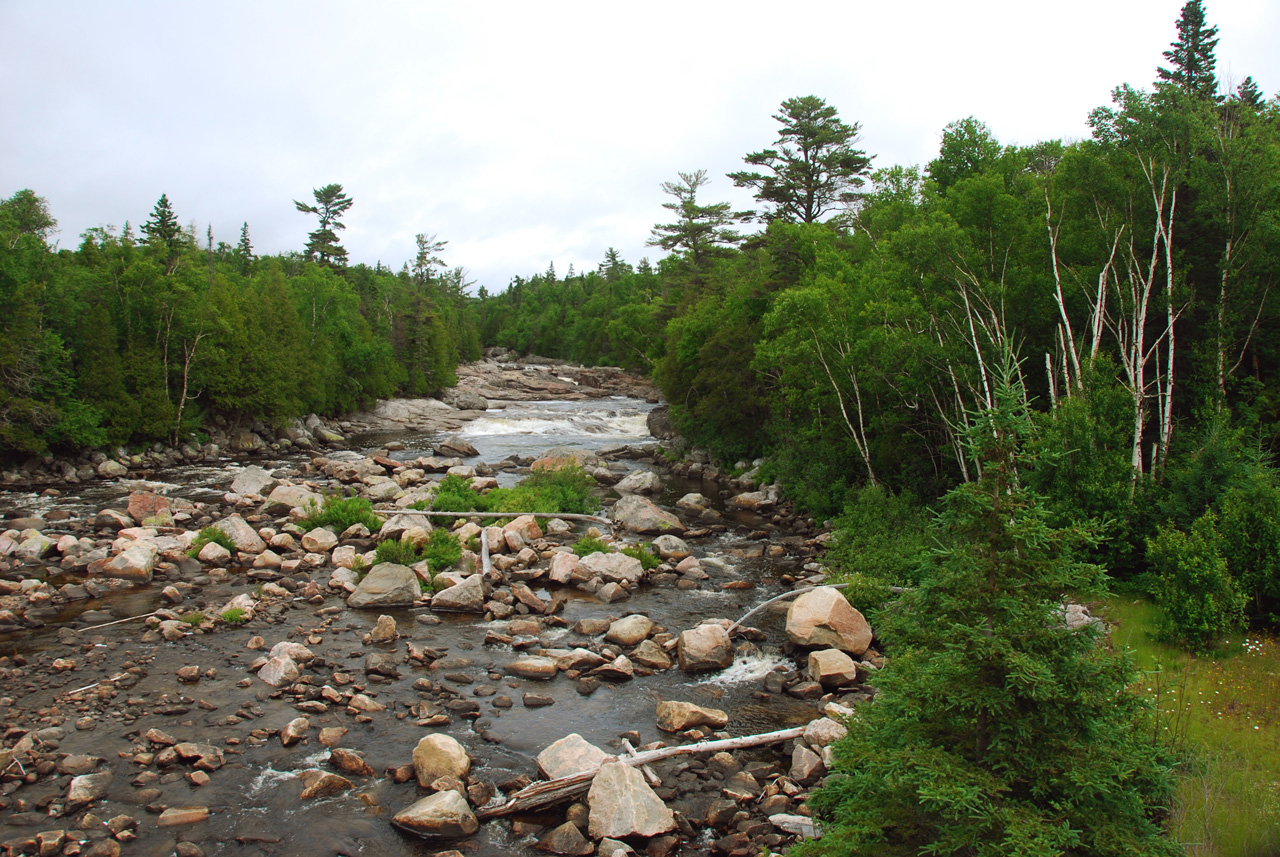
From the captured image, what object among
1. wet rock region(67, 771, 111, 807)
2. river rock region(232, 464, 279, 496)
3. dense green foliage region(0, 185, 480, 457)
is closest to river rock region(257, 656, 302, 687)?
wet rock region(67, 771, 111, 807)

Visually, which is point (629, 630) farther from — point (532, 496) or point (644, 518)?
point (532, 496)

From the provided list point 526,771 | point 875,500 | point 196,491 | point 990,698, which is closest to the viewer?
point 990,698

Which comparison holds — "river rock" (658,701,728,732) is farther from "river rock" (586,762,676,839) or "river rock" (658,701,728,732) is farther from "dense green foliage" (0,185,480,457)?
"dense green foliage" (0,185,480,457)

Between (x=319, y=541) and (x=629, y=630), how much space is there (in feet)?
32.4

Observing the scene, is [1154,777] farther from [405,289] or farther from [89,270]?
[405,289]

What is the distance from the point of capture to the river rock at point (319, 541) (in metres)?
18.5

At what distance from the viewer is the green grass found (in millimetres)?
5934

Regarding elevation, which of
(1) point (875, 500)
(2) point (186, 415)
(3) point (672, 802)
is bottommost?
(3) point (672, 802)

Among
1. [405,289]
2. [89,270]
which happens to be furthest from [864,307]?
[405,289]

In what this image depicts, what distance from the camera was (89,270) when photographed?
1366 inches

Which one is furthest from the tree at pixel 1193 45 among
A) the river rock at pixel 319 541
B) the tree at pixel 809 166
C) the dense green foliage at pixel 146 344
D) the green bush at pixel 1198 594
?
the dense green foliage at pixel 146 344

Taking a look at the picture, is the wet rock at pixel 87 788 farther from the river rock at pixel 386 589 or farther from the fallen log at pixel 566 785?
the river rock at pixel 386 589

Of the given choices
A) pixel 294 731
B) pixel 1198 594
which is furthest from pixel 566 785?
pixel 1198 594

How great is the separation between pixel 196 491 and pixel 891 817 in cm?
2828
